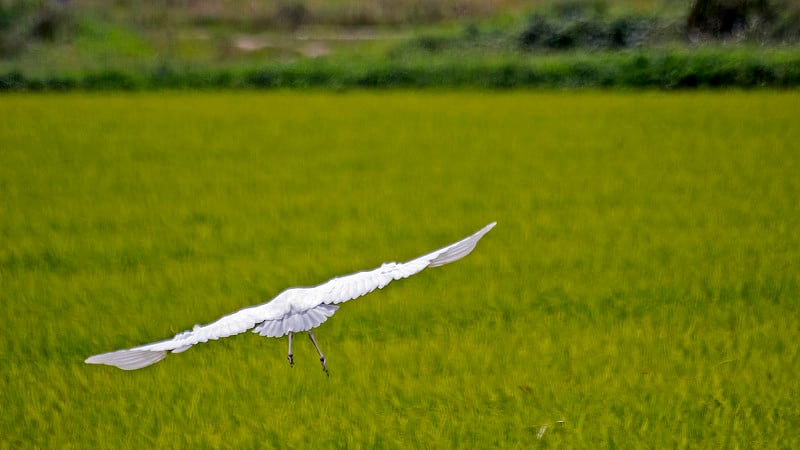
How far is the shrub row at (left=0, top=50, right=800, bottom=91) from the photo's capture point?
1233 cm

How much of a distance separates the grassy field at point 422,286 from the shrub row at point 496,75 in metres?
3.73

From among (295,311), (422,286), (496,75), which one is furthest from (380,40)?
(295,311)

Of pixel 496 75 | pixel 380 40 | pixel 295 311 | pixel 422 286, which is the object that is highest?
pixel 295 311

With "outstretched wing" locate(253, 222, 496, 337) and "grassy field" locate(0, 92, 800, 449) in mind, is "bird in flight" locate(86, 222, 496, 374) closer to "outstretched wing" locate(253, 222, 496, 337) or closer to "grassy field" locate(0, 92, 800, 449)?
"outstretched wing" locate(253, 222, 496, 337)

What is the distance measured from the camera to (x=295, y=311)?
2254 millimetres

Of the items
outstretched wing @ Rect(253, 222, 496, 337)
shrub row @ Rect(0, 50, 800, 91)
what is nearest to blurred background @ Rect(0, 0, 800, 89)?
shrub row @ Rect(0, 50, 800, 91)

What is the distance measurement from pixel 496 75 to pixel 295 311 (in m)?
11.8

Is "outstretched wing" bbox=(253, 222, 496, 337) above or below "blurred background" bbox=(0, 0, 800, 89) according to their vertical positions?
above

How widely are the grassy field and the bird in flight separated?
0.46 m

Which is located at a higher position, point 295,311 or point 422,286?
point 295,311

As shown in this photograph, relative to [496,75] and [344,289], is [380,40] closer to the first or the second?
[496,75]

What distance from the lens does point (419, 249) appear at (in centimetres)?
461

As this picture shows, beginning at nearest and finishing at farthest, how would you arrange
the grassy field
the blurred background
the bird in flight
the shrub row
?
the bird in flight → the grassy field → the shrub row → the blurred background

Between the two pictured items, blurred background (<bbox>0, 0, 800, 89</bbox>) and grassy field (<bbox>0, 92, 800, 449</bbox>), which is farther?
blurred background (<bbox>0, 0, 800, 89</bbox>)
